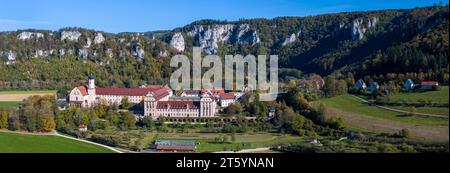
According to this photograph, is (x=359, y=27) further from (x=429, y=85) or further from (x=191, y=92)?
(x=429, y=85)

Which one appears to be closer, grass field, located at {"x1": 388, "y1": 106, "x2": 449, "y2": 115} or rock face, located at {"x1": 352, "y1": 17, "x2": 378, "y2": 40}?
grass field, located at {"x1": 388, "y1": 106, "x2": 449, "y2": 115}

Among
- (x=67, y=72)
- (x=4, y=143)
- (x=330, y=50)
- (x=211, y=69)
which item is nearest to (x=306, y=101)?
(x=4, y=143)

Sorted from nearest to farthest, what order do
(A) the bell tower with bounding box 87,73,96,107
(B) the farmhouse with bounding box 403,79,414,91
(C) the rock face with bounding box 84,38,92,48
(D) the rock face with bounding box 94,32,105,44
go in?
(B) the farmhouse with bounding box 403,79,414,91 < (A) the bell tower with bounding box 87,73,96,107 < (C) the rock face with bounding box 84,38,92,48 < (D) the rock face with bounding box 94,32,105,44

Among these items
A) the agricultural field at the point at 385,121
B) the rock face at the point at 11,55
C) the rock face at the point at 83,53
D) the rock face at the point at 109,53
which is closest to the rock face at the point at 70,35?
the rock face at the point at 83,53

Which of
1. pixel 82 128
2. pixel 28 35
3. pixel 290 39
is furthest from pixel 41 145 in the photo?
pixel 290 39

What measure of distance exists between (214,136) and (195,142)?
2.21m

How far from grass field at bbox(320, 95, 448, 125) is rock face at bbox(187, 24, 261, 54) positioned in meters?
58.9

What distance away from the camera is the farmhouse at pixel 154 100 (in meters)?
34.8

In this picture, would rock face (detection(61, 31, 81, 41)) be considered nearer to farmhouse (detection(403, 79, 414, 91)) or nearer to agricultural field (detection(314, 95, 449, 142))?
agricultural field (detection(314, 95, 449, 142))

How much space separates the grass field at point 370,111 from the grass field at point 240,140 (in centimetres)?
568

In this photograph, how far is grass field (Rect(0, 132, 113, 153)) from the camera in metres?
24.3

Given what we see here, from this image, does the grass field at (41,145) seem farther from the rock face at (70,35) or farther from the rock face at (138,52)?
the rock face at (70,35)

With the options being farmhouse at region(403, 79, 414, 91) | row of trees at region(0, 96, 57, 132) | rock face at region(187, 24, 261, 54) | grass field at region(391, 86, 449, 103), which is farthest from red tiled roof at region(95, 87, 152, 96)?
rock face at region(187, 24, 261, 54)

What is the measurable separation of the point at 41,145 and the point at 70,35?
4650 centimetres
